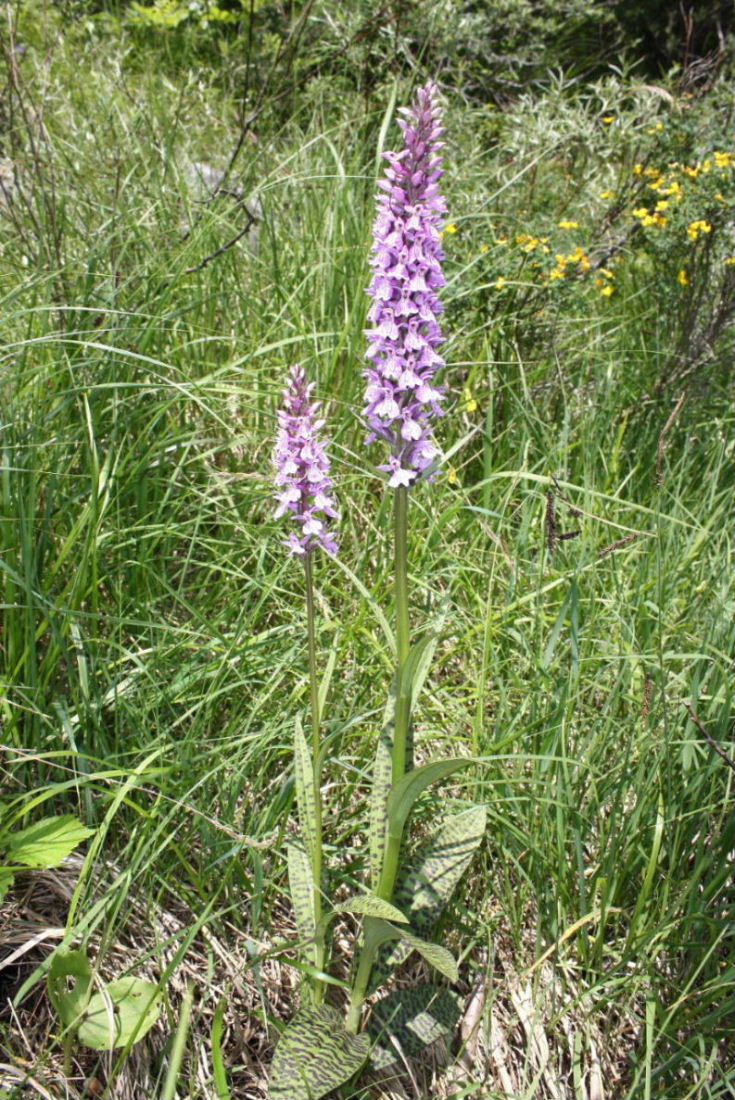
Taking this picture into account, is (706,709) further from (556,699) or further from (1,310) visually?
(1,310)

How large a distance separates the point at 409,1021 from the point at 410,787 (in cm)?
59

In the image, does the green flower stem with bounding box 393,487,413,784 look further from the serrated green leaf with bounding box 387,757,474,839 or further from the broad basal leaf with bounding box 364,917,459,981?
the broad basal leaf with bounding box 364,917,459,981

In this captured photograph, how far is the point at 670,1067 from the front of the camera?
1.76 meters

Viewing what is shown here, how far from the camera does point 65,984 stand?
176cm

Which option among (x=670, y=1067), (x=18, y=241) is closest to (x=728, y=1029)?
(x=670, y=1067)

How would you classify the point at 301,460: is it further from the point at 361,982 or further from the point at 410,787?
the point at 361,982

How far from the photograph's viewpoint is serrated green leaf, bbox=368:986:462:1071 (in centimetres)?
179

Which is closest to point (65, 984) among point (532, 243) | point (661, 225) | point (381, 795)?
point (381, 795)

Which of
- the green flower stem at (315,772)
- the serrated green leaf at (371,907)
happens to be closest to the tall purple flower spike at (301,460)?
the green flower stem at (315,772)

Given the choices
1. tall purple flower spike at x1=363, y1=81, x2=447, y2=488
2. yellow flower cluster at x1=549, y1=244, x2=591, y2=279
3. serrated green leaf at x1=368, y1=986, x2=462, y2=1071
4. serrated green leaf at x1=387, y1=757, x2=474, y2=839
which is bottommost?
serrated green leaf at x1=368, y1=986, x2=462, y2=1071

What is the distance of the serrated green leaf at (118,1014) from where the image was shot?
1710 millimetres

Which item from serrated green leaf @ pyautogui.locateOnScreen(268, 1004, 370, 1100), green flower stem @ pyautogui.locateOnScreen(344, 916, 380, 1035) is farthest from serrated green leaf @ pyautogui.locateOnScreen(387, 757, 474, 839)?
serrated green leaf @ pyautogui.locateOnScreen(268, 1004, 370, 1100)

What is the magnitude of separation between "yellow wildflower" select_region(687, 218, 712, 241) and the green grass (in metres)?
0.19

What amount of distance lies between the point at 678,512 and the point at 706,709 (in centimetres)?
107
